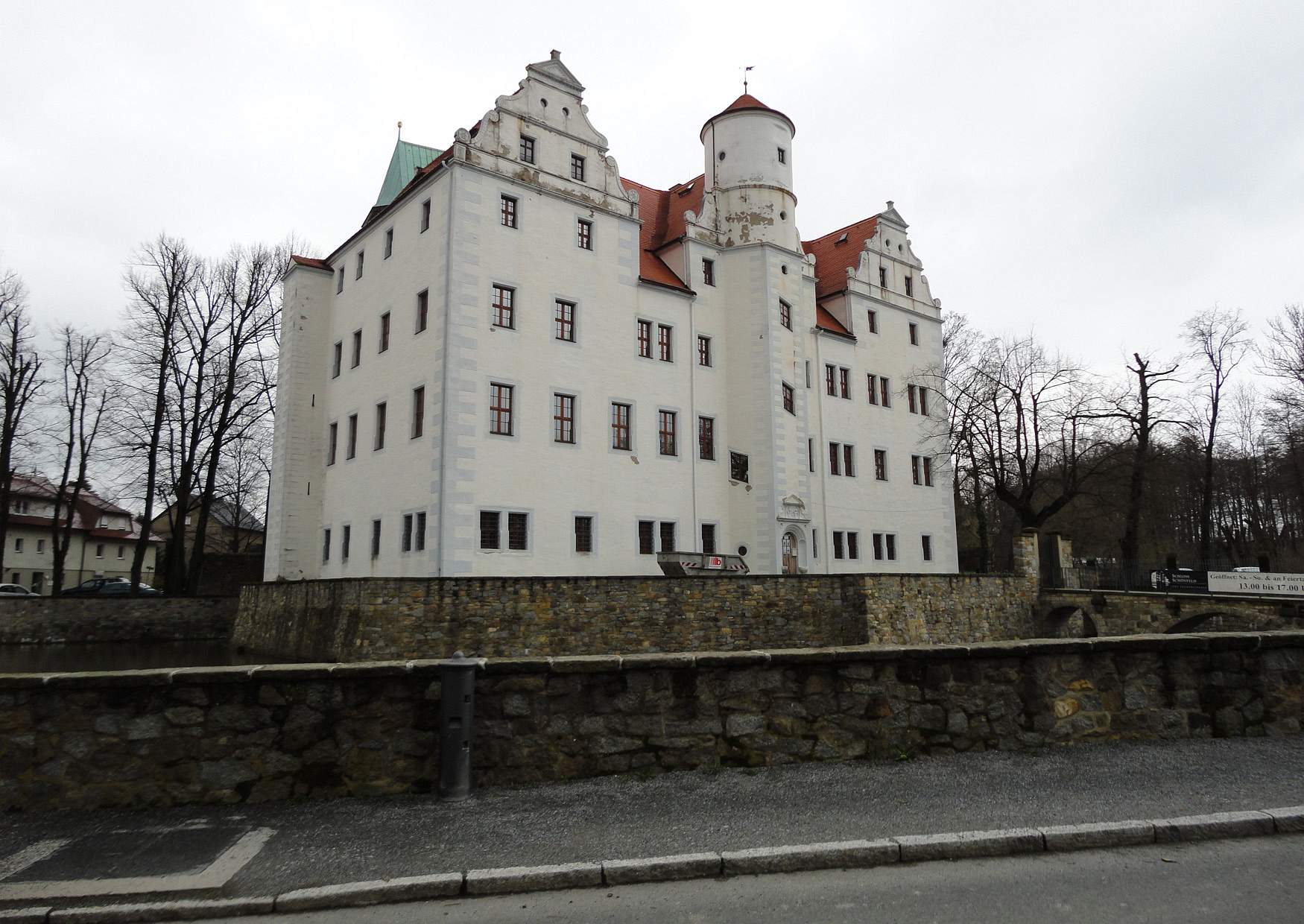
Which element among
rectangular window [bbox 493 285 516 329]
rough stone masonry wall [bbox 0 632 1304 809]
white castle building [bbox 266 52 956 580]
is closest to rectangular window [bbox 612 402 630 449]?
white castle building [bbox 266 52 956 580]

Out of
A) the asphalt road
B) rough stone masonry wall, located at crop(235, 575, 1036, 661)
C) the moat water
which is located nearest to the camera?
the asphalt road

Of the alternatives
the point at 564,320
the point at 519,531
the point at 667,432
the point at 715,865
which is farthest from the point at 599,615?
the point at 715,865

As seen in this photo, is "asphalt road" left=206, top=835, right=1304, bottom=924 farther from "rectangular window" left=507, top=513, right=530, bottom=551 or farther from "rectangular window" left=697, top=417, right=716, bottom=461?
"rectangular window" left=697, top=417, right=716, bottom=461

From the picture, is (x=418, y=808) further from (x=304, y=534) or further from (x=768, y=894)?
(x=304, y=534)

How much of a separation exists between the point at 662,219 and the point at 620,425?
11828 mm

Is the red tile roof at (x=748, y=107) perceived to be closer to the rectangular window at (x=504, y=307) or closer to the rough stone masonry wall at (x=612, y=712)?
the rectangular window at (x=504, y=307)

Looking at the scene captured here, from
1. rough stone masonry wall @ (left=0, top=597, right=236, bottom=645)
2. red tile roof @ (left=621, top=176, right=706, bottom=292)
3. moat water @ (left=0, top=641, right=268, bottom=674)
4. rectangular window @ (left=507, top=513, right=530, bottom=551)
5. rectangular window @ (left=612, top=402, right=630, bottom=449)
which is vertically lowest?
moat water @ (left=0, top=641, right=268, bottom=674)

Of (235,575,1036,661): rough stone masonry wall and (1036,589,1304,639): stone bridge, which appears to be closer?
(235,575,1036,661): rough stone masonry wall

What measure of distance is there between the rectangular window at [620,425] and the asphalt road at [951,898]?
23.7 m

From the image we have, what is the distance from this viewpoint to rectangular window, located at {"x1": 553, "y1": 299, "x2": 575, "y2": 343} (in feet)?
90.6

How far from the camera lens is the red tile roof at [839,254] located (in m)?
39.4

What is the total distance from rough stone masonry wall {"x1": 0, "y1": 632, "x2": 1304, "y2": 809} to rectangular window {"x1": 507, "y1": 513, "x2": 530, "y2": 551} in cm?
→ 1916

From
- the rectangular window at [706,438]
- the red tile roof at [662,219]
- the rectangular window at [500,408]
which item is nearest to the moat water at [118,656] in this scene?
the rectangular window at [500,408]

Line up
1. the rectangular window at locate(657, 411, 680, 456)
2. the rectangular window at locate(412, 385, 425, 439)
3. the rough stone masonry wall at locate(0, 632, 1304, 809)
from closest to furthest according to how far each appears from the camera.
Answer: the rough stone masonry wall at locate(0, 632, 1304, 809) → the rectangular window at locate(412, 385, 425, 439) → the rectangular window at locate(657, 411, 680, 456)
